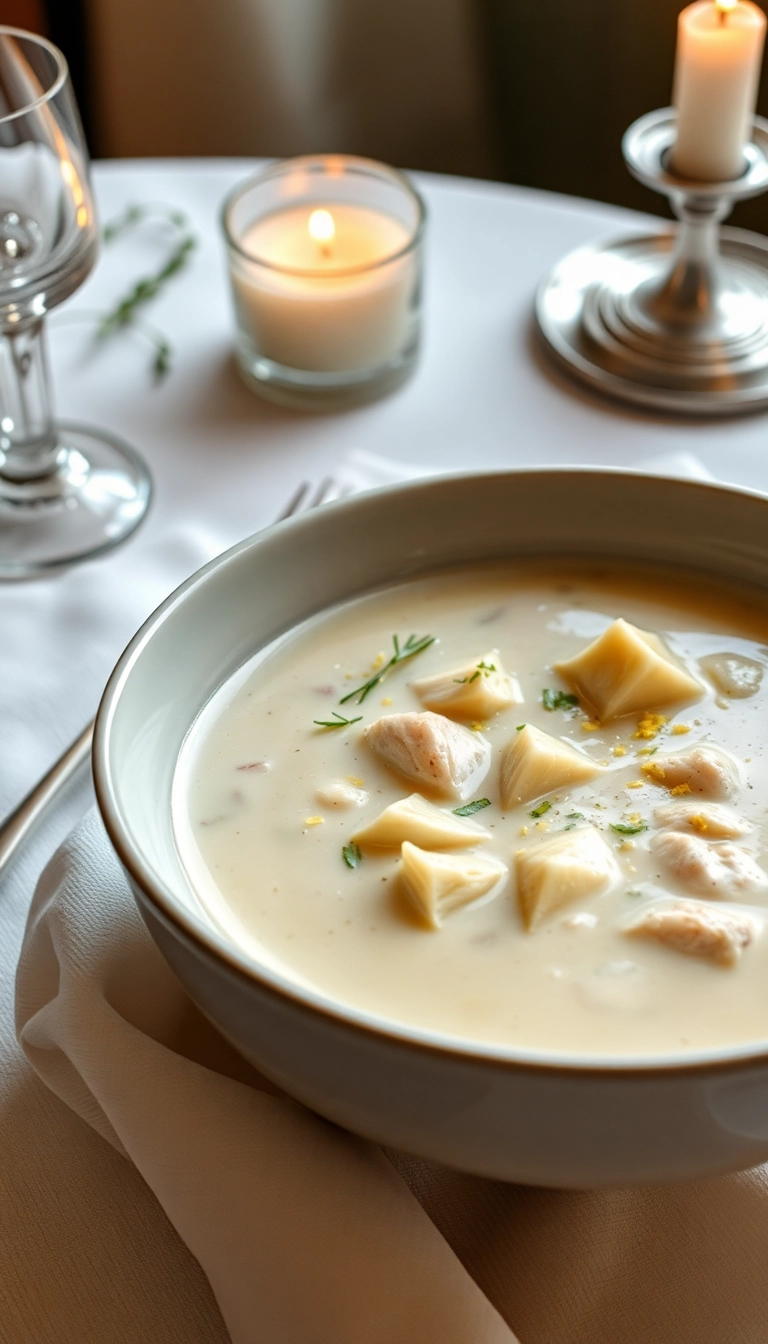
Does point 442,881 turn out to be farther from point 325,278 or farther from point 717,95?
point 717,95

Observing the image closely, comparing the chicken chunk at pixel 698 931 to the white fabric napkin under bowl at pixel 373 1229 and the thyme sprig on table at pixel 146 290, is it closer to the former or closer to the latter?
the white fabric napkin under bowl at pixel 373 1229

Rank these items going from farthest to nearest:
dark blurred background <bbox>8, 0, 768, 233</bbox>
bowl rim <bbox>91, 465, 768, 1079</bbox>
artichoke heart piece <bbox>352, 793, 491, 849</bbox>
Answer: dark blurred background <bbox>8, 0, 768, 233</bbox>, artichoke heart piece <bbox>352, 793, 491, 849</bbox>, bowl rim <bbox>91, 465, 768, 1079</bbox>

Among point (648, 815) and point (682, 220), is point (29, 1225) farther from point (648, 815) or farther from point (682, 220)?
point (682, 220)

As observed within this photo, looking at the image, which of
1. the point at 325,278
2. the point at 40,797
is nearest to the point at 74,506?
the point at 325,278

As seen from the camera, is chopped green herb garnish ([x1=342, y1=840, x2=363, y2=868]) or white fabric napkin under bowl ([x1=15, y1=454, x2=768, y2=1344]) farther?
chopped green herb garnish ([x1=342, y1=840, x2=363, y2=868])

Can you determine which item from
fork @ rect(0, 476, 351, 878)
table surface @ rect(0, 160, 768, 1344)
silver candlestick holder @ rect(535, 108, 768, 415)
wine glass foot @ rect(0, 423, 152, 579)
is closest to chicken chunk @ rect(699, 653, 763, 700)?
fork @ rect(0, 476, 351, 878)

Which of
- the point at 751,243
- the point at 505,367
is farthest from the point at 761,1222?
the point at 751,243

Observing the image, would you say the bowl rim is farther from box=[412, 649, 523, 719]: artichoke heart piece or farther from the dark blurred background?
the dark blurred background

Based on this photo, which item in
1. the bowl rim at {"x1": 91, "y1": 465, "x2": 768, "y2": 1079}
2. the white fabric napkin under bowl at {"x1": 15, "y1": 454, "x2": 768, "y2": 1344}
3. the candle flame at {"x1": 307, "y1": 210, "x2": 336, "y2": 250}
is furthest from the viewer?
the candle flame at {"x1": 307, "y1": 210, "x2": 336, "y2": 250}
